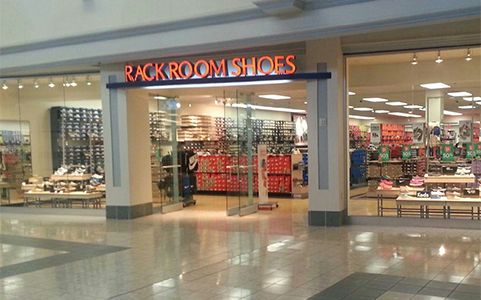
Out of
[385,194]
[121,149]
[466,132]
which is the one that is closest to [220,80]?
[121,149]

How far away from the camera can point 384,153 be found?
35.5 ft

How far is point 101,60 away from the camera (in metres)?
9.60

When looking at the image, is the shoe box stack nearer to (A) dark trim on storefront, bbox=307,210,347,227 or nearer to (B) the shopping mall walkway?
(A) dark trim on storefront, bbox=307,210,347,227

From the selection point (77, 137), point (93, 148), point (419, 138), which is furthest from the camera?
point (77, 137)

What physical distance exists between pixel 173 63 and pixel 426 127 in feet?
17.1

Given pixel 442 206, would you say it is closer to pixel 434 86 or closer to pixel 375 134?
pixel 375 134

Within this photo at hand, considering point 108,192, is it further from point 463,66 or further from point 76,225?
point 463,66

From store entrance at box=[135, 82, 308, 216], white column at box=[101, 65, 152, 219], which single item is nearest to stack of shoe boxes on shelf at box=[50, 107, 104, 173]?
white column at box=[101, 65, 152, 219]

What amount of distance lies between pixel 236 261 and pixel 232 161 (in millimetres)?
4970

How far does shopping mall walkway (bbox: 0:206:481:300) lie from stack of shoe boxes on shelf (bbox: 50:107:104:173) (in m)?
2.54

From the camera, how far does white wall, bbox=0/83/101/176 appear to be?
12.6 meters

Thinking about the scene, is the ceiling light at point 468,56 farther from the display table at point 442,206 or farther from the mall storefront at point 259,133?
the display table at point 442,206

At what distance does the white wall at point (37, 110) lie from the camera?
12617mm

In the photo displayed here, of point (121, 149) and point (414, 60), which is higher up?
A: point (414, 60)
